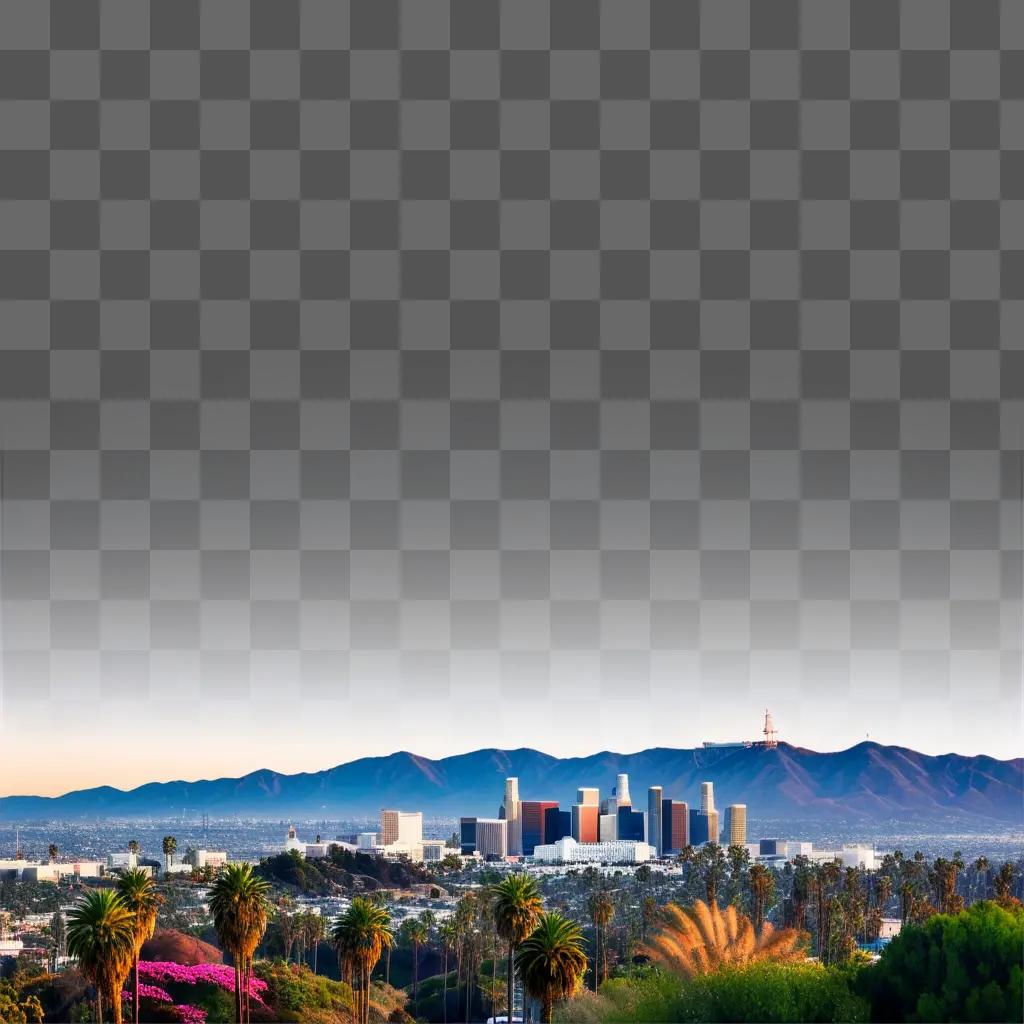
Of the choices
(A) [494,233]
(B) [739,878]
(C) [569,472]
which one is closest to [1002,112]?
(A) [494,233]

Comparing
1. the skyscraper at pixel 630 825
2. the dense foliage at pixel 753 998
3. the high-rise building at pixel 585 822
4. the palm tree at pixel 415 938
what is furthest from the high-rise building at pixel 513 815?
the dense foliage at pixel 753 998

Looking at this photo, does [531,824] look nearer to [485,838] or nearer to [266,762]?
[485,838]

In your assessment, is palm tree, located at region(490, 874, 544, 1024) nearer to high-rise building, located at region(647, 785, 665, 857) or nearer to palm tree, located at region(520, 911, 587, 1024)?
palm tree, located at region(520, 911, 587, 1024)

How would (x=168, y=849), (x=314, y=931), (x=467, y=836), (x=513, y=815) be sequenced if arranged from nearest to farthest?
(x=314, y=931)
(x=168, y=849)
(x=513, y=815)
(x=467, y=836)

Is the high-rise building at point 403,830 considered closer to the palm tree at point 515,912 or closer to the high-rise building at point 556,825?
the high-rise building at point 556,825

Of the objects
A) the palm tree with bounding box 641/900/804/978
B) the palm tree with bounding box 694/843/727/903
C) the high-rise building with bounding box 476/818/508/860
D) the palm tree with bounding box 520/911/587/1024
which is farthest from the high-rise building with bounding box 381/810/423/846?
the palm tree with bounding box 641/900/804/978

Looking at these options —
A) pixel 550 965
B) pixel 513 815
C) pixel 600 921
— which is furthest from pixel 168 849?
pixel 550 965

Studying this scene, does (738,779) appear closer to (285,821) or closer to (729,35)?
(285,821)
